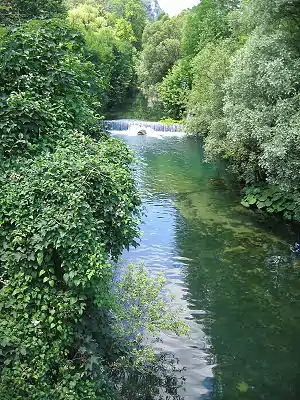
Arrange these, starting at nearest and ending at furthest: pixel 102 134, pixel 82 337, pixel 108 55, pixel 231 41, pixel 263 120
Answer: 1. pixel 82 337
2. pixel 102 134
3. pixel 263 120
4. pixel 231 41
5. pixel 108 55

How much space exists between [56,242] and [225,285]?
9.44 m

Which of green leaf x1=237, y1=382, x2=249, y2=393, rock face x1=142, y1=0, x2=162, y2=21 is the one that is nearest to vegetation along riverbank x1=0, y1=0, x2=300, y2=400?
green leaf x1=237, y1=382, x2=249, y2=393

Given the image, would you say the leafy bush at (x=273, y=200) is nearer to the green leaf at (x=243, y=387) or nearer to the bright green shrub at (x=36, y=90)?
the green leaf at (x=243, y=387)

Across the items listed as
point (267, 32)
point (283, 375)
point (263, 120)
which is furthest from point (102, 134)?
point (267, 32)

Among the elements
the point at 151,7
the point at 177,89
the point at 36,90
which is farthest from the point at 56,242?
the point at 151,7

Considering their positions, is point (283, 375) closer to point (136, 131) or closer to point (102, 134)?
point (102, 134)

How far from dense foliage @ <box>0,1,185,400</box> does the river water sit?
1.93 m

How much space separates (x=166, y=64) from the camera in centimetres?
5800

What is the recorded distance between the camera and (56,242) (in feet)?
21.9

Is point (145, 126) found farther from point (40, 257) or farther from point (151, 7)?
point (151, 7)

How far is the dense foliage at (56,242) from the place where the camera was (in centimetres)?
668

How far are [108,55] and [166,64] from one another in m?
7.78

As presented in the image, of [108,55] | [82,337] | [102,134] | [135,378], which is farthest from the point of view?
[108,55]

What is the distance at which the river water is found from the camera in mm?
10477
